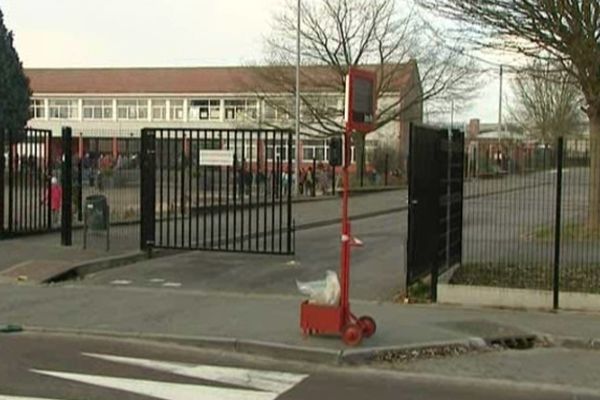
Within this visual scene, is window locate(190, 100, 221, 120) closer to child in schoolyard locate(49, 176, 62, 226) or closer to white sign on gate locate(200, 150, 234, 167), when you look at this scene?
child in schoolyard locate(49, 176, 62, 226)

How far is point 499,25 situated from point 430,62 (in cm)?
3503

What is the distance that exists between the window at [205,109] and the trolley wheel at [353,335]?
74927mm

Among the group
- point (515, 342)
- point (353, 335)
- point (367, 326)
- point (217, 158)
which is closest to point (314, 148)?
point (217, 158)

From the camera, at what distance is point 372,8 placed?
4788 cm

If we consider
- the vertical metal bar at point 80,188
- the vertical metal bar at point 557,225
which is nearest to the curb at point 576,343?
the vertical metal bar at point 557,225

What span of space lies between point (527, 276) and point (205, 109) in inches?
2882

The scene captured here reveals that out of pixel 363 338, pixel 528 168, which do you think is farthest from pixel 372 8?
pixel 363 338

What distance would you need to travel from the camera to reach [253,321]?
9984mm

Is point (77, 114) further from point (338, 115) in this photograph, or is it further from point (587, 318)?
point (587, 318)

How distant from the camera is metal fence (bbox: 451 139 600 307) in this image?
11.6m

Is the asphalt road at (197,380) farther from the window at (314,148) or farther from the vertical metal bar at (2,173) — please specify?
the window at (314,148)

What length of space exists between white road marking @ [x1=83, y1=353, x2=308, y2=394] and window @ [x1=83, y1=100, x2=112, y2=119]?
80.5 metres

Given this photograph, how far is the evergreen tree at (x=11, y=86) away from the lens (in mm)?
43938

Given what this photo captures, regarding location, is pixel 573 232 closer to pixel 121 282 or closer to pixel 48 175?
pixel 121 282
